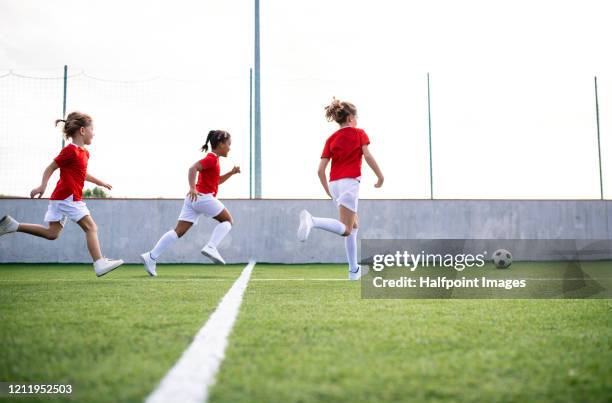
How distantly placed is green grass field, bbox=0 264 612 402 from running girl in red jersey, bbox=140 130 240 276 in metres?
3.00

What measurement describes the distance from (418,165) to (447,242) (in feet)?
6.94

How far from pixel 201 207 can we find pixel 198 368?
5157mm

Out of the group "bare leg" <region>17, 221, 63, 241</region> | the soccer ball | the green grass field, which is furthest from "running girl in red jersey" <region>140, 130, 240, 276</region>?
the soccer ball

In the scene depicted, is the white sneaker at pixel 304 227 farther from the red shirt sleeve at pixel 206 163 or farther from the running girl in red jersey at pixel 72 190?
the red shirt sleeve at pixel 206 163

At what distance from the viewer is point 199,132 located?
10.3 metres

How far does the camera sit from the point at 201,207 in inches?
265

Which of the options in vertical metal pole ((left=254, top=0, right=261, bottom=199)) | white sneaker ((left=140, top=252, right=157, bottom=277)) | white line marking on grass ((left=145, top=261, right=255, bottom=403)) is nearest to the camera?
white line marking on grass ((left=145, top=261, right=255, bottom=403))

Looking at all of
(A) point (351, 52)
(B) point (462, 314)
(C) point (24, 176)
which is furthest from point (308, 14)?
(B) point (462, 314)

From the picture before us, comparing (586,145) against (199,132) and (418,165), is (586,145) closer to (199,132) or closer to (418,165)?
(418,165)

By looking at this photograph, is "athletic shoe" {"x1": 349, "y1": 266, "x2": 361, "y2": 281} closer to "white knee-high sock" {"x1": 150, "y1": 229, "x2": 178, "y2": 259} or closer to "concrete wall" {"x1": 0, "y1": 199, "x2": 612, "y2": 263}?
"white knee-high sock" {"x1": 150, "y1": 229, "x2": 178, "y2": 259}

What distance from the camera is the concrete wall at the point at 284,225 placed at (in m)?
11.2

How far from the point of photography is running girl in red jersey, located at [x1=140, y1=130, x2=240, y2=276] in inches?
257

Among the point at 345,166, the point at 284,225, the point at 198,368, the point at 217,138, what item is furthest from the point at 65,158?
the point at 284,225

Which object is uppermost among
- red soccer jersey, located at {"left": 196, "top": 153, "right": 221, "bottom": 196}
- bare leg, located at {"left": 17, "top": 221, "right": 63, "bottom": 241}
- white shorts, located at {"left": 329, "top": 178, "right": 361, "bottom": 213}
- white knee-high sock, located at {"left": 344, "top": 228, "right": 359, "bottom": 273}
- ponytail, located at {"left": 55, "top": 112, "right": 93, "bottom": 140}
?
ponytail, located at {"left": 55, "top": 112, "right": 93, "bottom": 140}
